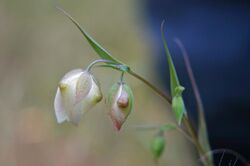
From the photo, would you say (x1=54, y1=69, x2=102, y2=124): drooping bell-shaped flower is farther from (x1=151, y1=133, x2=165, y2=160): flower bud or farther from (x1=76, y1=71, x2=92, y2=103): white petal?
(x1=151, y1=133, x2=165, y2=160): flower bud

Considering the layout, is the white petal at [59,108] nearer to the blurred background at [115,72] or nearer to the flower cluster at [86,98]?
the flower cluster at [86,98]

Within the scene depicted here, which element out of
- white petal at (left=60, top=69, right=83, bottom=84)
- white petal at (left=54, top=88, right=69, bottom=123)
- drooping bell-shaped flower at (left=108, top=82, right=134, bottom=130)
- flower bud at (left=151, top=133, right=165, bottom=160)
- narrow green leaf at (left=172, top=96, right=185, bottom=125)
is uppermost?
white petal at (left=60, top=69, right=83, bottom=84)

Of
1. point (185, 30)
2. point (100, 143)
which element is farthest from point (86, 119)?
point (185, 30)

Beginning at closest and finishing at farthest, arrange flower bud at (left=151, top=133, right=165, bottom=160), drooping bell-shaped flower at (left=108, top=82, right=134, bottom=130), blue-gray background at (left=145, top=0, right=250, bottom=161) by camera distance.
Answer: drooping bell-shaped flower at (left=108, top=82, right=134, bottom=130), flower bud at (left=151, top=133, right=165, bottom=160), blue-gray background at (left=145, top=0, right=250, bottom=161)

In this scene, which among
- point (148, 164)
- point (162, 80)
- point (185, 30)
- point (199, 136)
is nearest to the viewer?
point (199, 136)

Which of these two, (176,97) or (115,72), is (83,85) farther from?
(115,72)

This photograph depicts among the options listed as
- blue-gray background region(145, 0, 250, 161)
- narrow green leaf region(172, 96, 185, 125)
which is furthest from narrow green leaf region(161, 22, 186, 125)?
blue-gray background region(145, 0, 250, 161)

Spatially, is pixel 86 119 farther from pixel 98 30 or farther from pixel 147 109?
pixel 98 30

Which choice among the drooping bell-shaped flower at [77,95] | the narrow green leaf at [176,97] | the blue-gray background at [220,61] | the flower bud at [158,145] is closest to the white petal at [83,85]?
the drooping bell-shaped flower at [77,95]
